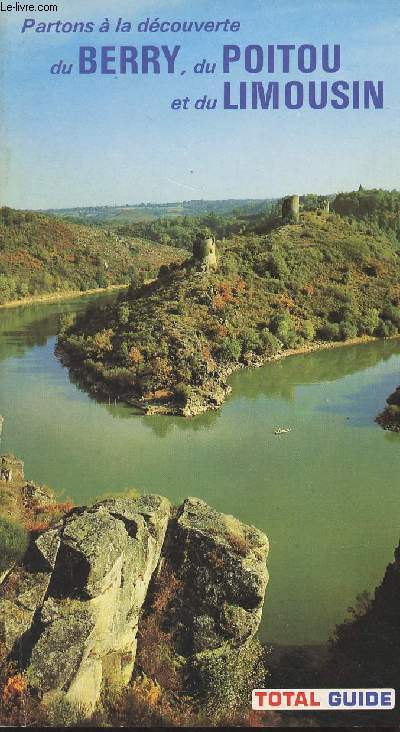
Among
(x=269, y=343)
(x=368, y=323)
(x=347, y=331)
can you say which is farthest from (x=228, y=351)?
(x=368, y=323)

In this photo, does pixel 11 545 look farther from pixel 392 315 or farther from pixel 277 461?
pixel 392 315

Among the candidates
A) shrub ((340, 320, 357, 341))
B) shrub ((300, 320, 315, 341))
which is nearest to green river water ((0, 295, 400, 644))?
shrub ((300, 320, 315, 341))

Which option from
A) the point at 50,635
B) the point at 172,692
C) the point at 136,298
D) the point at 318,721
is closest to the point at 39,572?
the point at 50,635

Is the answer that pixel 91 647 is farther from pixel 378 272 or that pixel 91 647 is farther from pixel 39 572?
pixel 378 272

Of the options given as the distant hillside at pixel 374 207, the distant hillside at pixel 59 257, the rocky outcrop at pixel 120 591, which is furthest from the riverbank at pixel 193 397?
the distant hillside at pixel 374 207

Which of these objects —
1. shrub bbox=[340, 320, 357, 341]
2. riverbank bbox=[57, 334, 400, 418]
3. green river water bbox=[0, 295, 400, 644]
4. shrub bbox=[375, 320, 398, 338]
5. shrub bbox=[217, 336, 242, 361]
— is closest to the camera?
green river water bbox=[0, 295, 400, 644]

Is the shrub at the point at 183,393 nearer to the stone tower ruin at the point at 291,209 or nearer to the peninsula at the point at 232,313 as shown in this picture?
the peninsula at the point at 232,313

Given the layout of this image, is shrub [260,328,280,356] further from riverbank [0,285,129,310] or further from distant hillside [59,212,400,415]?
riverbank [0,285,129,310]
